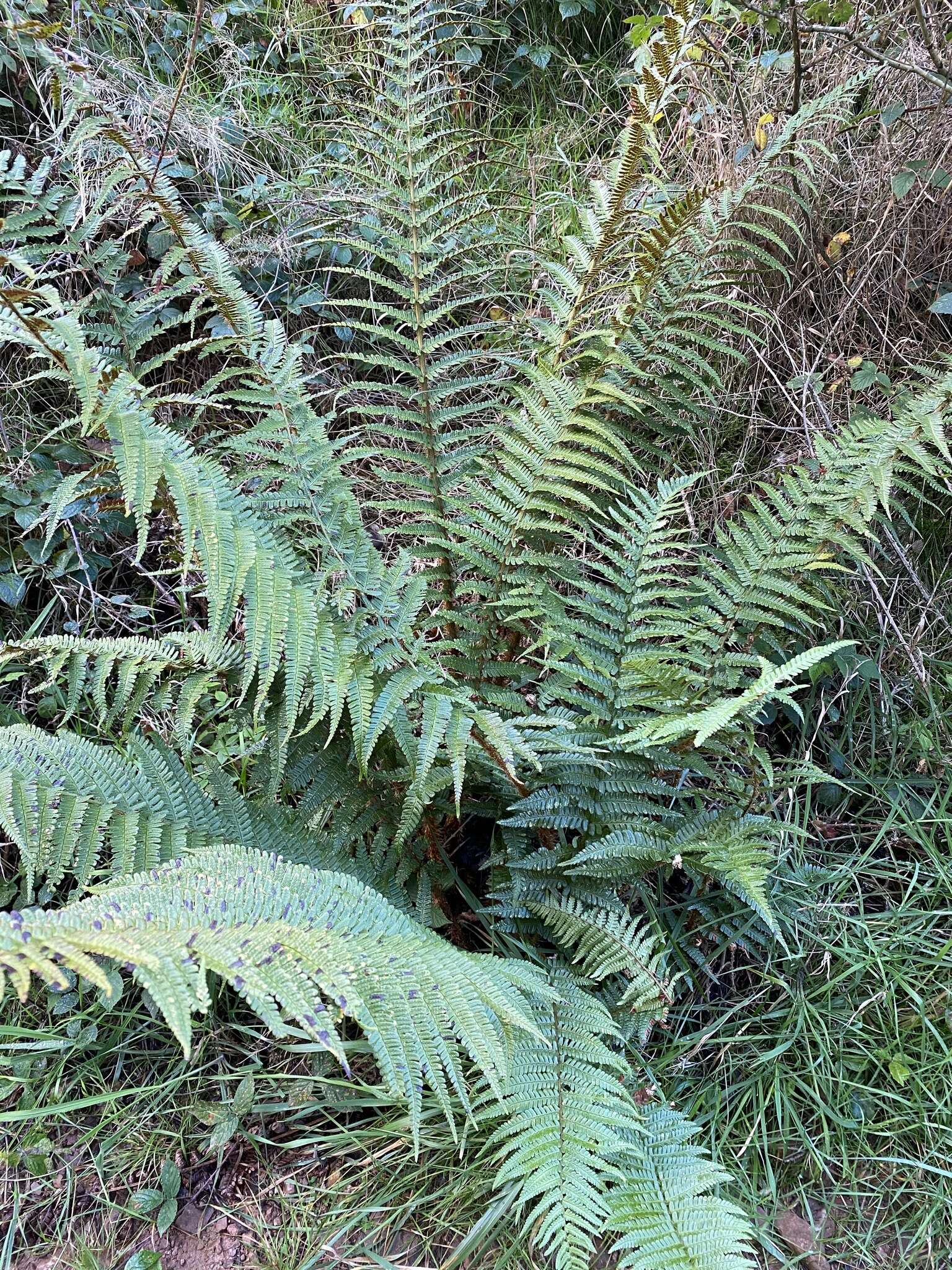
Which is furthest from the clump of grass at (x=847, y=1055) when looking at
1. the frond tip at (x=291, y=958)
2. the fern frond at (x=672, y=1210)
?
the frond tip at (x=291, y=958)

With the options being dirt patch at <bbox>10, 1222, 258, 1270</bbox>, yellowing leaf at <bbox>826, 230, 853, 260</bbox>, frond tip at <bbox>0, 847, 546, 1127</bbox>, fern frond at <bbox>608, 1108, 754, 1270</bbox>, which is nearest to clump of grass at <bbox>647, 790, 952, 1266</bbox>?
fern frond at <bbox>608, 1108, 754, 1270</bbox>

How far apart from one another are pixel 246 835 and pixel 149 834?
0.18 m

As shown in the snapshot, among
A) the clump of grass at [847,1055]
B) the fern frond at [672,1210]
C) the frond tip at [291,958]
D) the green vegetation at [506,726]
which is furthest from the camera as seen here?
the clump of grass at [847,1055]

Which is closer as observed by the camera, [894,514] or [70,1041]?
[70,1041]

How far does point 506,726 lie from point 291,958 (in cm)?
61

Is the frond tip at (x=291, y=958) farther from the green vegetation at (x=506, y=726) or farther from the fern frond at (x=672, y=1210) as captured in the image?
the fern frond at (x=672, y=1210)

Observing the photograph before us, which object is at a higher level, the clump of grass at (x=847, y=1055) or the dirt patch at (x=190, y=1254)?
the clump of grass at (x=847, y=1055)

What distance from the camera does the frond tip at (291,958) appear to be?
896 mm

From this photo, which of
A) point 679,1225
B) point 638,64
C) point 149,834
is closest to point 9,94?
point 638,64

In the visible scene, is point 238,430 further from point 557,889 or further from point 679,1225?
point 679,1225

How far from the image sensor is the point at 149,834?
1.52 metres

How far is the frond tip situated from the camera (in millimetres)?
896

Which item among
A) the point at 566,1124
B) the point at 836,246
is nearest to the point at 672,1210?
the point at 566,1124

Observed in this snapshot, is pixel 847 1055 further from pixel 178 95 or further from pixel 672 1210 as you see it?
pixel 178 95
